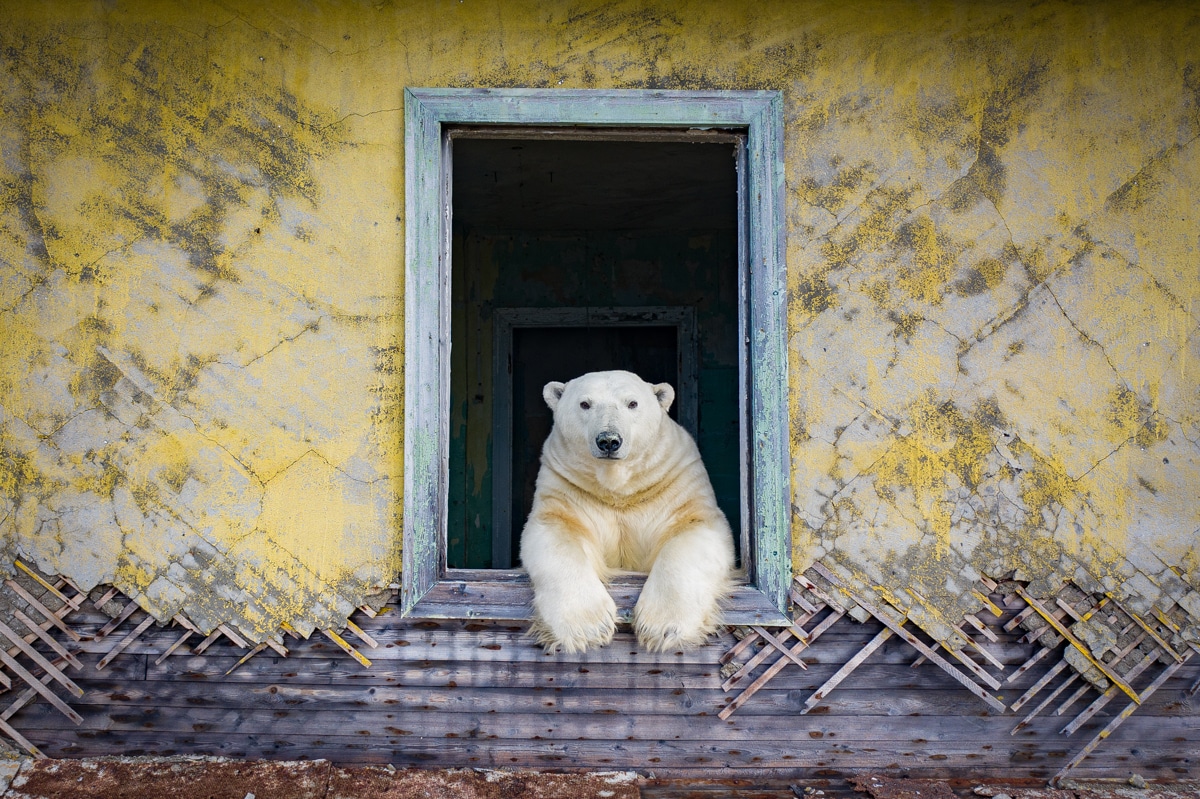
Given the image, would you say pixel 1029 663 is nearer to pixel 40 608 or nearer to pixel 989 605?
pixel 989 605

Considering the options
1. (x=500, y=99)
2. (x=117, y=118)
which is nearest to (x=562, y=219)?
(x=500, y=99)

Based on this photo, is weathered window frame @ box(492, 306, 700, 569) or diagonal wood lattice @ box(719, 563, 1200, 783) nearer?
diagonal wood lattice @ box(719, 563, 1200, 783)

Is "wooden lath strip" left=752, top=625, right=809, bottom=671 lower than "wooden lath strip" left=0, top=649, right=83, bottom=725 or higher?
higher

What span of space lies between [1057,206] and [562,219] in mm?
3204

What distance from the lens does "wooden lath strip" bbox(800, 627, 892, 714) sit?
279cm

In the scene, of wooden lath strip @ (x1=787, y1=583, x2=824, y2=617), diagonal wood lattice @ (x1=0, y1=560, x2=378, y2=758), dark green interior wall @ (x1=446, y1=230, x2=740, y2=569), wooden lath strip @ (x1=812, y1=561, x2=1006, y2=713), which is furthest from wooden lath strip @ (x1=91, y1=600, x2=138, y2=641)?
dark green interior wall @ (x1=446, y1=230, x2=740, y2=569)

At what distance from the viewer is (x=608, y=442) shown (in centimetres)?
279

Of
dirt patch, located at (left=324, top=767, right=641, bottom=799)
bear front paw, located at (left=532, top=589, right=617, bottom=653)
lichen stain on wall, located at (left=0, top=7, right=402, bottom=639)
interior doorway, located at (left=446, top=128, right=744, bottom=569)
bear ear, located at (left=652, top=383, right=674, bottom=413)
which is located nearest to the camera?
bear front paw, located at (left=532, top=589, right=617, bottom=653)

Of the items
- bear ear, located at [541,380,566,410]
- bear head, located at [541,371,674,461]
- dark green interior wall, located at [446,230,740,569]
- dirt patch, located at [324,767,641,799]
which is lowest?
dirt patch, located at [324,767,641,799]

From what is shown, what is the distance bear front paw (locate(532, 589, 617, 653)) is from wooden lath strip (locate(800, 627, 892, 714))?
0.78 metres

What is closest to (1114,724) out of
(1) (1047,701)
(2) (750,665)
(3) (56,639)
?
(1) (1047,701)

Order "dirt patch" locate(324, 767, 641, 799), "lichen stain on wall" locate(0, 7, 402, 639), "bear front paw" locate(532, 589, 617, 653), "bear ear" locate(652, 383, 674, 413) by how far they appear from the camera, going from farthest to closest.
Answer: "bear ear" locate(652, 383, 674, 413), "lichen stain on wall" locate(0, 7, 402, 639), "dirt patch" locate(324, 767, 641, 799), "bear front paw" locate(532, 589, 617, 653)

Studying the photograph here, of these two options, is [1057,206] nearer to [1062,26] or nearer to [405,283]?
[1062,26]

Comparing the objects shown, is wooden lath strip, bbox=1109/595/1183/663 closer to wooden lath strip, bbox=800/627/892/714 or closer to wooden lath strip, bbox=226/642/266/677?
wooden lath strip, bbox=800/627/892/714
